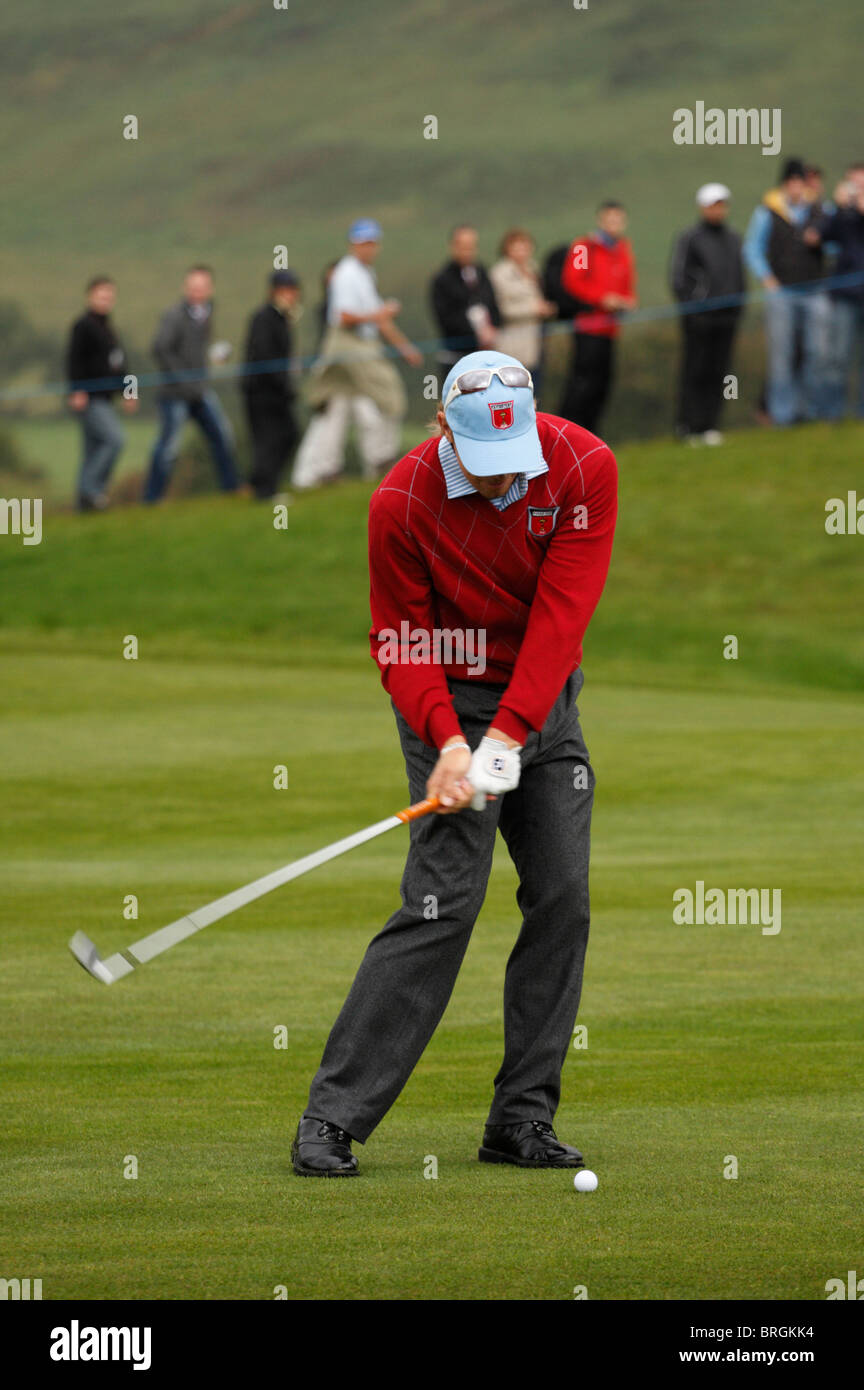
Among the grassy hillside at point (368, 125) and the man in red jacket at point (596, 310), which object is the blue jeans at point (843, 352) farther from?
the grassy hillside at point (368, 125)

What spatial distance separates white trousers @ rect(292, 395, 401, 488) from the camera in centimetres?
2331

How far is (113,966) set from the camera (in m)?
6.24

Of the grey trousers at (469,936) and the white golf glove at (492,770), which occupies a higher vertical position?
the white golf glove at (492,770)

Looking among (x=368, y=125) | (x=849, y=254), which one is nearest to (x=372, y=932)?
(x=849, y=254)

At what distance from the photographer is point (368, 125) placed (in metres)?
65.3

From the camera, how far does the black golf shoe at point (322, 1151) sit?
6070 mm

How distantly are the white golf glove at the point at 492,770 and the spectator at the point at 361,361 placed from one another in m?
16.5

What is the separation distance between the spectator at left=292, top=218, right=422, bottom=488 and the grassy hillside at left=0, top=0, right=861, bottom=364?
124 ft

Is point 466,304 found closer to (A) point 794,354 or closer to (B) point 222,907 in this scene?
(A) point 794,354

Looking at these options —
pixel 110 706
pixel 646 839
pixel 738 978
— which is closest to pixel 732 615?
pixel 110 706

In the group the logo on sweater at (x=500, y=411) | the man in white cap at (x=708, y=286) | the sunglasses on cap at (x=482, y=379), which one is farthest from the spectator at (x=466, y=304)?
the logo on sweater at (x=500, y=411)

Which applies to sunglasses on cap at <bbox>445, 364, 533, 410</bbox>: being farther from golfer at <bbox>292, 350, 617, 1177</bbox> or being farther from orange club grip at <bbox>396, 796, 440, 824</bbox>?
orange club grip at <bbox>396, 796, 440, 824</bbox>

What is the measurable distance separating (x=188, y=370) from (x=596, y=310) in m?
4.08

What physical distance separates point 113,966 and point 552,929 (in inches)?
45.5
